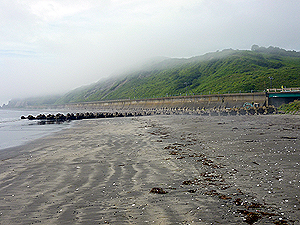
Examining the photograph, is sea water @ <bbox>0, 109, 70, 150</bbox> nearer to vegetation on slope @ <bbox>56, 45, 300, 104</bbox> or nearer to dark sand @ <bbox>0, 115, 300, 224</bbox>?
dark sand @ <bbox>0, 115, 300, 224</bbox>

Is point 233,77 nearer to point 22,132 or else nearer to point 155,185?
point 22,132

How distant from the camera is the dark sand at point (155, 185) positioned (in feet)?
20.8

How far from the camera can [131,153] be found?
47.6ft

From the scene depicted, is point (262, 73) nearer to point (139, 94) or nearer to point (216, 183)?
point (139, 94)

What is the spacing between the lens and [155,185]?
28.7 feet

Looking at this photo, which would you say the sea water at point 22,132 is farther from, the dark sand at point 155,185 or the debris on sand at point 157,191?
the debris on sand at point 157,191

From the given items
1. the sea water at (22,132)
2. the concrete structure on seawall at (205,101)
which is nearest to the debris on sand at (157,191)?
the sea water at (22,132)

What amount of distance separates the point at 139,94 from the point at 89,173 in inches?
6985

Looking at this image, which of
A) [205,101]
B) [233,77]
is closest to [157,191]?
[205,101]

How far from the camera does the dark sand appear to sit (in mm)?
6344

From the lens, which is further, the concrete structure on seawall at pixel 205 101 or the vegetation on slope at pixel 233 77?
the vegetation on slope at pixel 233 77

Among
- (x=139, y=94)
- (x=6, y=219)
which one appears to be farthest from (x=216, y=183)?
(x=139, y=94)

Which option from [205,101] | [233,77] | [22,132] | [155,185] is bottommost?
[155,185]

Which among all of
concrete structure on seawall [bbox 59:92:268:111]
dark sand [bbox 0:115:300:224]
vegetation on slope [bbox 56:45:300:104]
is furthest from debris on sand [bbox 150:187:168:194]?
vegetation on slope [bbox 56:45:300:104]
